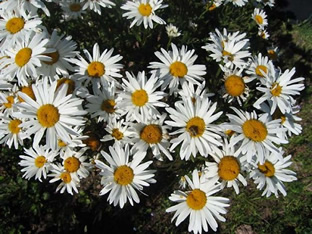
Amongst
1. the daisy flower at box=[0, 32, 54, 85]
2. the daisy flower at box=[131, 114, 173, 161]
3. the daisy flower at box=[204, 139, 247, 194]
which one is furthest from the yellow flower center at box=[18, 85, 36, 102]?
the daisy flower at box=[204, 139, 247, 194]

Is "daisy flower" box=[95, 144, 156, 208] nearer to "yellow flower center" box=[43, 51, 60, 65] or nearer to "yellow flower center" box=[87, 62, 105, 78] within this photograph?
"yellow flower center" box=[87, 62, 105, 78]

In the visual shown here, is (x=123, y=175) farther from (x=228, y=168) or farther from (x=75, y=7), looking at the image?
(x=75, y=7)

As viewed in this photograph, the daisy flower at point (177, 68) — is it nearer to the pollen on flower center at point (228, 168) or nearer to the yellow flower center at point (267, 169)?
the pollen on flower center at point (228, 168)

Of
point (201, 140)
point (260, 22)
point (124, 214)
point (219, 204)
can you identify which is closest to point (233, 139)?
point (201, 140)

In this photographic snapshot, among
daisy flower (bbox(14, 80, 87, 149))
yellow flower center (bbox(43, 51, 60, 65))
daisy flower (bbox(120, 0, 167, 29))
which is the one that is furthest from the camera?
daisy flower (bbox(120, 0, 167, 29))

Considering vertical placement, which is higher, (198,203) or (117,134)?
(117,134)

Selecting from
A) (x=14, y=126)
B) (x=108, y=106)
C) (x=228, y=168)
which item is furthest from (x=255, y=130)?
(x=14, y=126)
